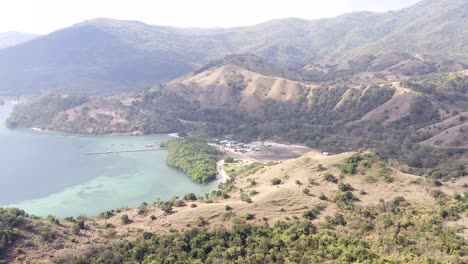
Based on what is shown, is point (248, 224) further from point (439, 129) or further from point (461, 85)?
point (461, 85)

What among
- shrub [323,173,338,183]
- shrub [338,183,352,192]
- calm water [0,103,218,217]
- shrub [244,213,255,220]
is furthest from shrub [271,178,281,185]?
calm water [0,103,218,217]

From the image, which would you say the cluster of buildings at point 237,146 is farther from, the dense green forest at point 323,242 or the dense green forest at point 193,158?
the dense green forest at point 323,242

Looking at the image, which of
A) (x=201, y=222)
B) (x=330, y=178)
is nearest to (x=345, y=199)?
(x=330, y=178)

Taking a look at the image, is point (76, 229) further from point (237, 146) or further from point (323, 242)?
point (237, 146)

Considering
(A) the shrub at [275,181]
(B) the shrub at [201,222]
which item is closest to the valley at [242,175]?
(B) the shrub at [201,222]

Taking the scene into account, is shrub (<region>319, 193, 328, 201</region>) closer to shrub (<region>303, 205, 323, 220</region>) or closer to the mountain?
shrub (<region>303, 205, 323, 220</region>)
